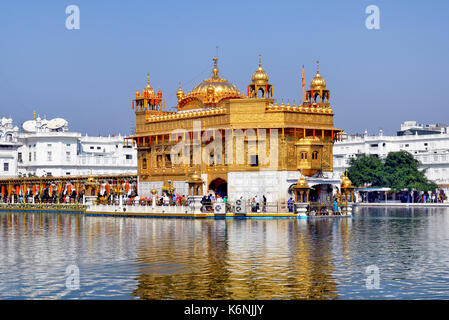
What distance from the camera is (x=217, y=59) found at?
59844mm

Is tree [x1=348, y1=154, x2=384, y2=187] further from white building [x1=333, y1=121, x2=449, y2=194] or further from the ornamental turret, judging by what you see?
the ornamental turret

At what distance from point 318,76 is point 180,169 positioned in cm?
1100

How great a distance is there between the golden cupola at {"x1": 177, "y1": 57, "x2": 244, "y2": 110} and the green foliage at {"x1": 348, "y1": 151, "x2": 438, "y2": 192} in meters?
36.2

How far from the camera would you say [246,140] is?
49.9 m

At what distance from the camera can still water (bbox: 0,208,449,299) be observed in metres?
17.0

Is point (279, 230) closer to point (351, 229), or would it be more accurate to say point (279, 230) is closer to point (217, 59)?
point (351, 229)

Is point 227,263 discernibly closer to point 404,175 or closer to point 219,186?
Result: point 219,186

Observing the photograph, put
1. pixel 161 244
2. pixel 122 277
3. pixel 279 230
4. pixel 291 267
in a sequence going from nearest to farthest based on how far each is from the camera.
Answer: pixel 122 277
pixel 291 267
pixel 161 244
pixel 279 230

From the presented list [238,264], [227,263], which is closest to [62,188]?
[227,263]

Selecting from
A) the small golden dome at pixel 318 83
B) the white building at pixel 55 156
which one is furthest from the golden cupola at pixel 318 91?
the white building at pixel 55 156

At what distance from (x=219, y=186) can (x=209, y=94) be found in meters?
6.35

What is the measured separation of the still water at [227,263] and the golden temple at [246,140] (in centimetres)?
1425

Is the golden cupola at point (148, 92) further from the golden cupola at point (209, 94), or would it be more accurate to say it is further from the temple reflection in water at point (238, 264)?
the temple reflection in water at point (238, 264)
